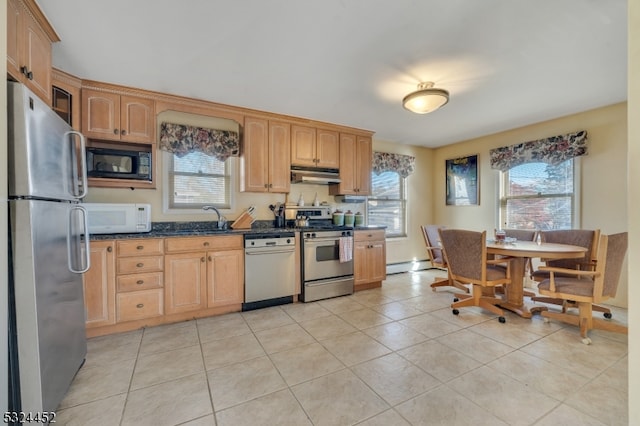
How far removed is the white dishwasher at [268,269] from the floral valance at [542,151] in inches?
139

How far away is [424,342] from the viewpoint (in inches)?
92.7

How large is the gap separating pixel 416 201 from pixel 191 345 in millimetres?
4518

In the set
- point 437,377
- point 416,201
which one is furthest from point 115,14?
point 416,201

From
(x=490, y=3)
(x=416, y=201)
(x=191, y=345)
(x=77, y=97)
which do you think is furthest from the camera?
(x=416, y=201)

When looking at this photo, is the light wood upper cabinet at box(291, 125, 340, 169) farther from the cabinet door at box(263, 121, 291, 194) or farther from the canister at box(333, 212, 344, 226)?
the canister at box(333, 212, 344, 226)

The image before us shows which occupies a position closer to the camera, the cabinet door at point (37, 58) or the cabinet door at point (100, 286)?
the cabinet door at point (37, 58)

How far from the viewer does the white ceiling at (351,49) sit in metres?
1.74

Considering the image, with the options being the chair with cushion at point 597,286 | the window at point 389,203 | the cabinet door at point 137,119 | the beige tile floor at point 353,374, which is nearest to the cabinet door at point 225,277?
the beige tile floor at point 353,374

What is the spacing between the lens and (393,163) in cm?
495

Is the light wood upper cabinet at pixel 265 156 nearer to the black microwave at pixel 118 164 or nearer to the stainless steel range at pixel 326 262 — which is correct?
the stainless steel range at pixel 326 262

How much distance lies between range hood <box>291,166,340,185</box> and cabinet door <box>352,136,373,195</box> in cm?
44

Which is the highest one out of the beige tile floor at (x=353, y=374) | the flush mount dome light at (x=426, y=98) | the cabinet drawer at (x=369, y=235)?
the flush mount dome light at (x=426, y=98)

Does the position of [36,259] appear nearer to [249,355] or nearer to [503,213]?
[249,355]

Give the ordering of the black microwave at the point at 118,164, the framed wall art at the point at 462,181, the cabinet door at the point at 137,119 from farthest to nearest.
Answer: the framed wall art at the point at 462,181 → the cabinet door at the point at 137,119 → the black microwave at the point at 118,164
